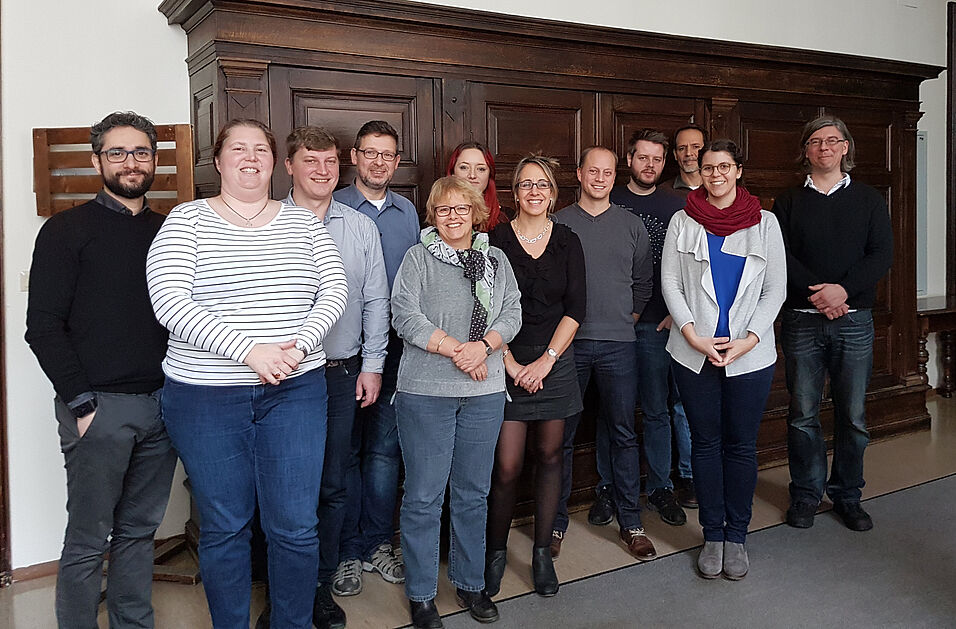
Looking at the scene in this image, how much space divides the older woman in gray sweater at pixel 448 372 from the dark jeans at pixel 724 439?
866mm

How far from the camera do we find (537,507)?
10.0 feet

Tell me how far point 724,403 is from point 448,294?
48.3 inches

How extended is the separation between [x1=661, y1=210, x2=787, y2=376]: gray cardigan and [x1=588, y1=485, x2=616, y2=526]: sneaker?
90 cm

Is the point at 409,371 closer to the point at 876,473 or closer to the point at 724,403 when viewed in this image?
the point at 724,403

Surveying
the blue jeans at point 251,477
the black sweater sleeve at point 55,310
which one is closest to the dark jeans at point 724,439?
the blue jeans at point 251,477

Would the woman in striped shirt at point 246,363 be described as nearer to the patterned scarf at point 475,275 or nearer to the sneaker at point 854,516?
the patterned scarf at point 475,275

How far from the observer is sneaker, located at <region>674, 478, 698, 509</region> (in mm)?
3993

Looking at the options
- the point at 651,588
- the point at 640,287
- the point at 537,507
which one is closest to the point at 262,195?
the point at 537,507

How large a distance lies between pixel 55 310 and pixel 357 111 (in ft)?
5.05

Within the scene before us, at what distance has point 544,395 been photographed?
2986 millimetres

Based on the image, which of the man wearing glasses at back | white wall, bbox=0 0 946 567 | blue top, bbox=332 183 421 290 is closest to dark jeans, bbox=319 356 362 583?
the man wearing glasses at back

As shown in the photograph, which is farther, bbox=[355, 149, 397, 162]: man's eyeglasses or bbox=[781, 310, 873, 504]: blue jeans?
bbox=[781, 310, 873, 504]: blue jeans

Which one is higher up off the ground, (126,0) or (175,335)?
(126,0)

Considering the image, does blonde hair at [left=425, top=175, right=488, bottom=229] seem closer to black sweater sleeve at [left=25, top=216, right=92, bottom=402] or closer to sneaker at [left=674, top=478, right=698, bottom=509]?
black sweater sleeve at [left=25, top=216, right=92, bottom=402]
